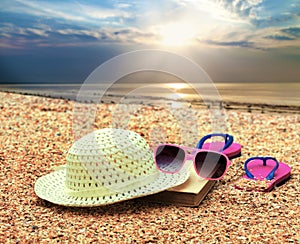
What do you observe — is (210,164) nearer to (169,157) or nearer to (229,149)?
(169,157)

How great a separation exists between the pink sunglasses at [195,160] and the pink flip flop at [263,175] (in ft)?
0.81

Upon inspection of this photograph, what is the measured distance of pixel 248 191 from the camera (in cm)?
331

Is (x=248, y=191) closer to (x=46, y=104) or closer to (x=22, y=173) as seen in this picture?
(x=22, y=173)

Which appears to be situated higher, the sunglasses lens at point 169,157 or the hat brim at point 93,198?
the sunglasses lens at point 169,157

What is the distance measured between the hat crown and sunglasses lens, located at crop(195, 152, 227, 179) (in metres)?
0.43

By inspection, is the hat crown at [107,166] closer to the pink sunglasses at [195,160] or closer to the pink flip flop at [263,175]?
the pink sunglasses at [195,160]

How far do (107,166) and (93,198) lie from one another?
10.1 inches

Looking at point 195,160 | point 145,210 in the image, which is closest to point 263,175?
point 195,160

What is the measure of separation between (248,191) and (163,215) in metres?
0.89

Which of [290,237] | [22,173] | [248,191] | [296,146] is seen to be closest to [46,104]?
[22,173]

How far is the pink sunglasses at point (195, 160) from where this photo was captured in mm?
3279

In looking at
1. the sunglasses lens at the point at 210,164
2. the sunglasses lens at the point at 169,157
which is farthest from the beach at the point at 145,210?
the sunglasses lens at the point at 169,157

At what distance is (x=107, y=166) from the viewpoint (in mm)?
2861

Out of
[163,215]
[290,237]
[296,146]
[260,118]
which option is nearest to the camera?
[290,237]
